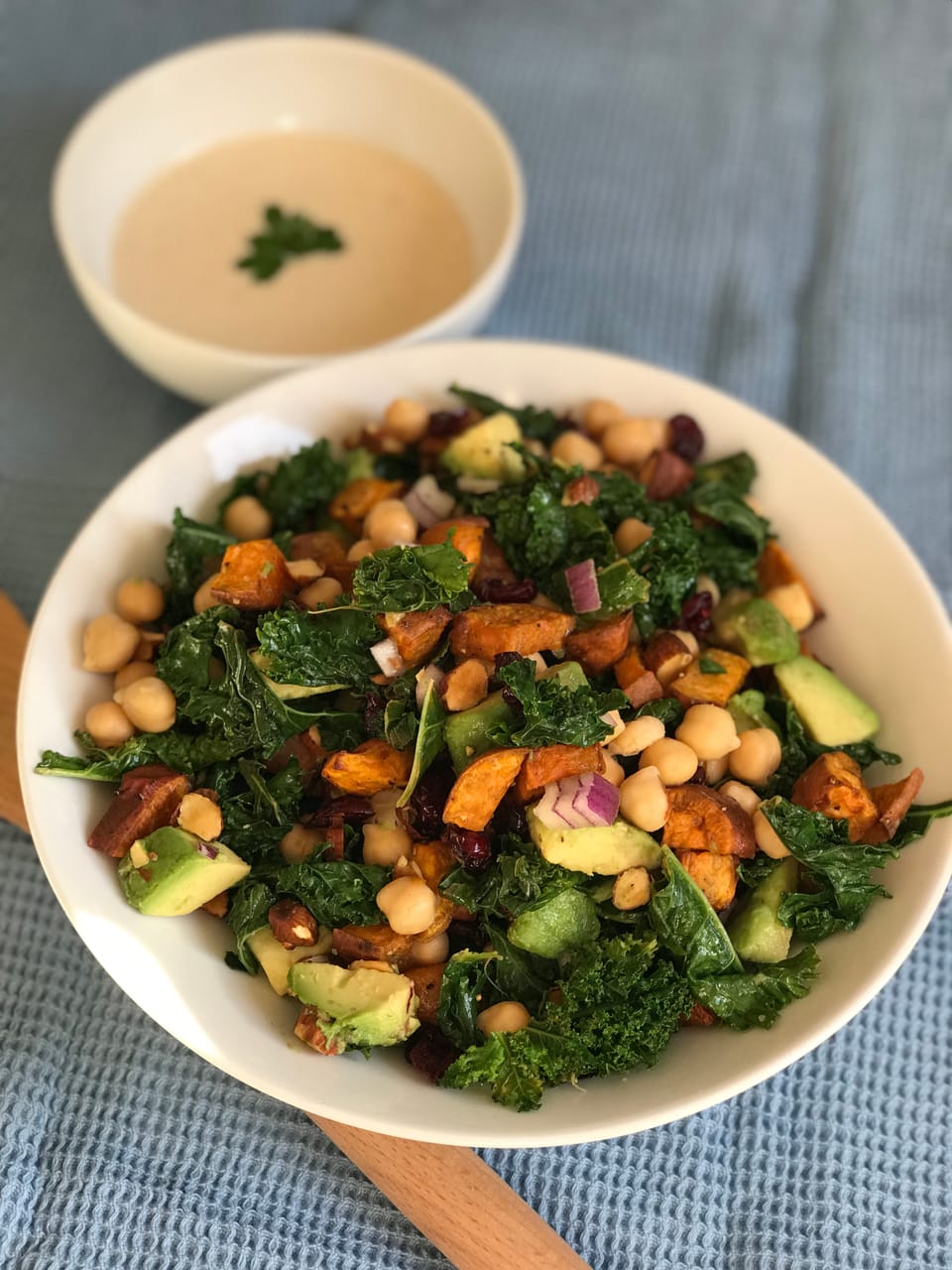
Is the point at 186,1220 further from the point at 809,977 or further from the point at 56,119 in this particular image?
the point at 56,119

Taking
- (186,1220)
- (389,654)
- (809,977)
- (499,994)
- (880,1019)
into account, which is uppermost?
(389,654)

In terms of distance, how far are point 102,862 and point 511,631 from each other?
916 millimetres

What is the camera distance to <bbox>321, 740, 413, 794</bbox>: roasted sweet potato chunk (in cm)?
228

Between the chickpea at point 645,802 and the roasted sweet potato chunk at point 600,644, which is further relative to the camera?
the roasted sweet potato chunk at point 600,644

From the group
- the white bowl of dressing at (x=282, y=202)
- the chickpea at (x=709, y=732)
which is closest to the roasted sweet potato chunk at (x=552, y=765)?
the chickpea at (x=709, y=732)

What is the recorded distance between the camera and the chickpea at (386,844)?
7.50ft

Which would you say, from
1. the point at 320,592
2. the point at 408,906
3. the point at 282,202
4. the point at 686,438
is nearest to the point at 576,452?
the point at 686,438

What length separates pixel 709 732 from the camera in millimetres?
2322

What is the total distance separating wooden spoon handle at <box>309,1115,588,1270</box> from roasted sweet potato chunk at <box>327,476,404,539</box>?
1.32 meters

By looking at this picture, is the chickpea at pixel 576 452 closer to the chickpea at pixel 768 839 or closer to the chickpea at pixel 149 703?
the chickpea at pixel 768 839

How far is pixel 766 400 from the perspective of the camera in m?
3.77

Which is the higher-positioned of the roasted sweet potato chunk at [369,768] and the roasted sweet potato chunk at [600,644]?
the roasted sweet potato chunk at [600,644]

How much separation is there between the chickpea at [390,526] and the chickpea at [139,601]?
0.49m

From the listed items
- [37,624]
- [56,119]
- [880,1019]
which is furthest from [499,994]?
[56,119]
